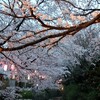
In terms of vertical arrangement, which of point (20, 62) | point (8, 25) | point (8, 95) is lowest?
point (8, 95)

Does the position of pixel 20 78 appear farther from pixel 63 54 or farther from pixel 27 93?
pixel 27 93

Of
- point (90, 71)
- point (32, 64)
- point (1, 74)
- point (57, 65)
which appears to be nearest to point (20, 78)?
point (32, 64)

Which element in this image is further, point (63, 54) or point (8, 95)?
point (63, 54)

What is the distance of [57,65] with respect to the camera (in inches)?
611

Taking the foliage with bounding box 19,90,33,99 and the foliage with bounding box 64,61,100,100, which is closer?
the foliage with bounding box 64,61,100,100

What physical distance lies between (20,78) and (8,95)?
1130 mm

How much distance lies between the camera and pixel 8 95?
13641 millimetres

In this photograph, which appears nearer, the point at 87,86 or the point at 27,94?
the point at 87,86

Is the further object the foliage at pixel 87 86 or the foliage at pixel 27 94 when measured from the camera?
the foliage at pixel 27 94

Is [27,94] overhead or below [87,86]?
overhead

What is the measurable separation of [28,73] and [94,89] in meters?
4.64

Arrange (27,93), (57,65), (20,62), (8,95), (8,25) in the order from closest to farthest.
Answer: (8,25) → (20,62) → (8,95) → (57,65) → (27,93)

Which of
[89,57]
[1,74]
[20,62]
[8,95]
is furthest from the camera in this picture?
[89,57]

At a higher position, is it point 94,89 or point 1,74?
point 1,74
